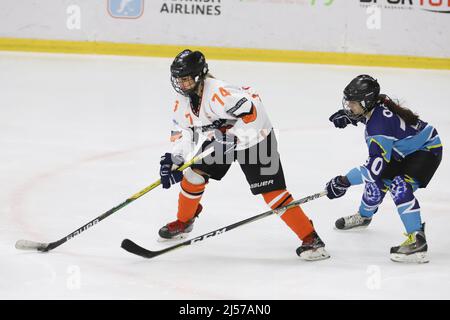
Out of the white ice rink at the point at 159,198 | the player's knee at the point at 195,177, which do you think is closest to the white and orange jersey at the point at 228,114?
the player's knee at the point at 195,177

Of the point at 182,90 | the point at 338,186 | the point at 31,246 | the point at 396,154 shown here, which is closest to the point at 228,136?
the point at 182,90

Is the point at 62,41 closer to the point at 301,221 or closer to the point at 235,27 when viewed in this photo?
the point at 235,27

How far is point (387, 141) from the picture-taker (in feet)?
12.2

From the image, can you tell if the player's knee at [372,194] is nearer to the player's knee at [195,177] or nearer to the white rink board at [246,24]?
the player's knee at [195,177]

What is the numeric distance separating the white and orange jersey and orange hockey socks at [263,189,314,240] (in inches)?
10.4

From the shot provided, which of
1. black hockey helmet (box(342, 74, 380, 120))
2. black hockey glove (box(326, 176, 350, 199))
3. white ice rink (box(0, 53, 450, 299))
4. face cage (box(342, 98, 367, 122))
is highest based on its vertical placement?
black hockey helmet (box(342, 74, 380, 120))

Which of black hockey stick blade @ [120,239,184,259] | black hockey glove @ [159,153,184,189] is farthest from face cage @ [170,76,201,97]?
black hockey stick blade @ [120,239,184,259]

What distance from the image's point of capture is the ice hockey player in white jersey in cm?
374

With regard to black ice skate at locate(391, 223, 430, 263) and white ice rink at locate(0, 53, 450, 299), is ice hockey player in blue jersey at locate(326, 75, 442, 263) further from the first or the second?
white ice rink at locate(0, 53, 450, 299)

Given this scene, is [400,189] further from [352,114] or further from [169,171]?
[169,171]

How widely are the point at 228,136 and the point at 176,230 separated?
637 mm

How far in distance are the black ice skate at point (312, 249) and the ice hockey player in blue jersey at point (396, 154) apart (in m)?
0.23

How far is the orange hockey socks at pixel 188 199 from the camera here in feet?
13.4
